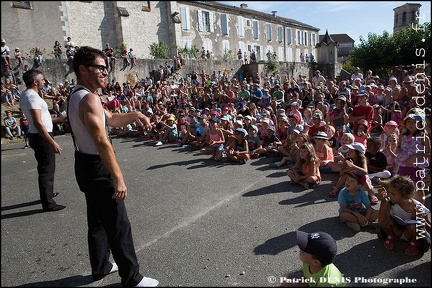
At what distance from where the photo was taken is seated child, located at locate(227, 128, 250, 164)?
23.1 ft

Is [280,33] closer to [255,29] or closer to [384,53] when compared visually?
[255,29]

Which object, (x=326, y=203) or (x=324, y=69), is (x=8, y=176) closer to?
(x=326, y=203)

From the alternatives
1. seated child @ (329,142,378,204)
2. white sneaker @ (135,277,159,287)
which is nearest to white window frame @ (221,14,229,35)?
seated child @ (329,142,378,204)

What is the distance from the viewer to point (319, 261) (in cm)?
227

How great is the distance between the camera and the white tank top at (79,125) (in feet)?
7.61

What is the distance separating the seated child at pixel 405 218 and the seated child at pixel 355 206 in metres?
0.36

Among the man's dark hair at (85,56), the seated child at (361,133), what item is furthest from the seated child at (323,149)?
the man's dark hair at (85,56)

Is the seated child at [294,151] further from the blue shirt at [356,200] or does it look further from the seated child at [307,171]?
the blue shirt at [356,200]

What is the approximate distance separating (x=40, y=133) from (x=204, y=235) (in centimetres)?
247

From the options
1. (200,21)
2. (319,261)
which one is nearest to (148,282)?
(319,261)

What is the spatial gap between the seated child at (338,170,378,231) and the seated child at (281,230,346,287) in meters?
1.53

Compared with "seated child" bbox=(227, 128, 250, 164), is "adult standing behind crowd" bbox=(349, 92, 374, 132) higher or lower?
higher

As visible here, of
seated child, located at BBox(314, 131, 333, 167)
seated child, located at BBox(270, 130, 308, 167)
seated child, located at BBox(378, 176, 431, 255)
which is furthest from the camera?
seated child, located at BBox(270, 130, 308, 167)

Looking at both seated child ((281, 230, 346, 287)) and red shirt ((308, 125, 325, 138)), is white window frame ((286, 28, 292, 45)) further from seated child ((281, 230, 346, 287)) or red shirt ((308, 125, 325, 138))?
seated child ((281, 230, 346, 287))
